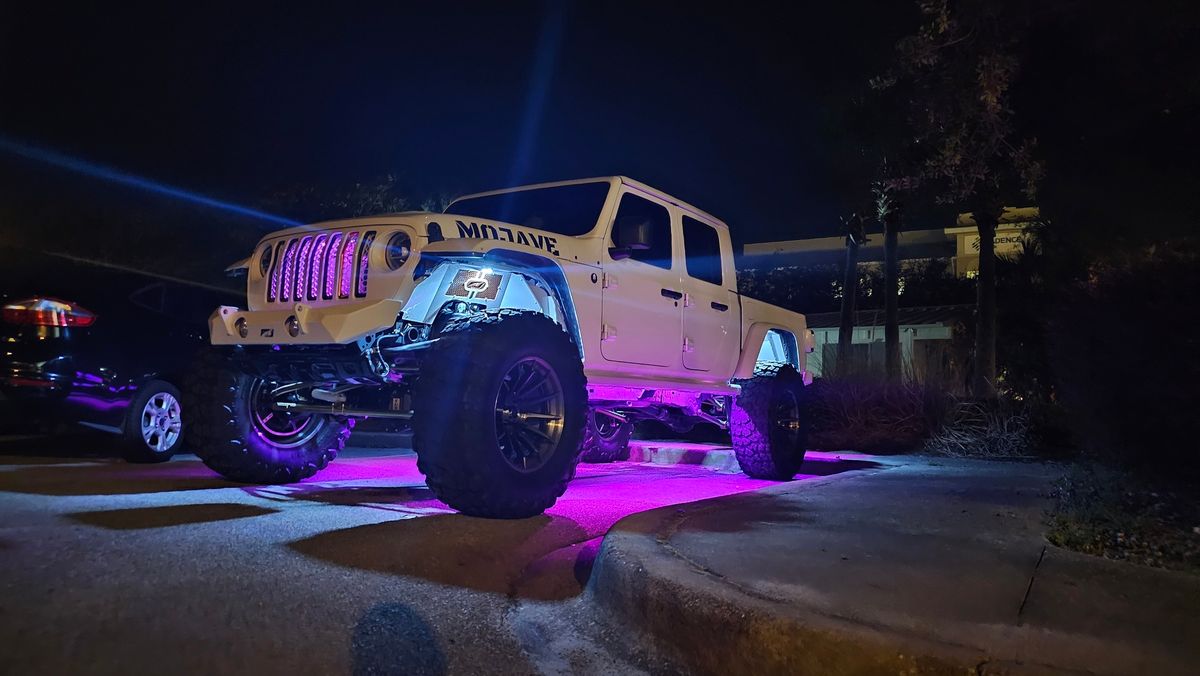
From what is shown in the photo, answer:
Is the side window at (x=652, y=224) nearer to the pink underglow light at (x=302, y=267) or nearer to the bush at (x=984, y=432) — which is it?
the pink underglow light at (x=302, y=267)

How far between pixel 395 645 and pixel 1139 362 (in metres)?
4.48

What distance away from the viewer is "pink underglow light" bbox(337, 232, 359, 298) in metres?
5.10

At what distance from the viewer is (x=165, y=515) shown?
480 centimetres

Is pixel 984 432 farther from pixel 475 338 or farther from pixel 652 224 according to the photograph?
pixel 475 338

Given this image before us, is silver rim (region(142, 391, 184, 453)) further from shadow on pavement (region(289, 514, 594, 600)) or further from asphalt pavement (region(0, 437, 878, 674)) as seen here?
shadow on pavement (region(289, 514, 594, 600))

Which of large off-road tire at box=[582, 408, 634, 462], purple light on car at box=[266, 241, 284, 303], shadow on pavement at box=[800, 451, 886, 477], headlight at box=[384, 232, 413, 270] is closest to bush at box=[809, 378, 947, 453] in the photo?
shadow on pavement at box=[800, 451, 886, 477]

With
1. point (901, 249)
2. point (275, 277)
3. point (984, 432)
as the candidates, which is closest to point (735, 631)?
point (275, 277)

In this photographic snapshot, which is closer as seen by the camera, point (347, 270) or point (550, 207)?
point (347, 270)

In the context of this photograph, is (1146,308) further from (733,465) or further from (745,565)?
(733,465)

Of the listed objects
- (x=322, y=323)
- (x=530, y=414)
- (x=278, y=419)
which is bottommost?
(x=278, y=419)

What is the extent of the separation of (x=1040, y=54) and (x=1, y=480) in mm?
9683

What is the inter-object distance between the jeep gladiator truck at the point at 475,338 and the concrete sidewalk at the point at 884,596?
40.6 inches

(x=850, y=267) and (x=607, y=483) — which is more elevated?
(x=850, y=267)

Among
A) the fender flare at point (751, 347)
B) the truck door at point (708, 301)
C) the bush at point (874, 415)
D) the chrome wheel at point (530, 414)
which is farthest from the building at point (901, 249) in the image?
the chrome wheel at point (530, 414)
